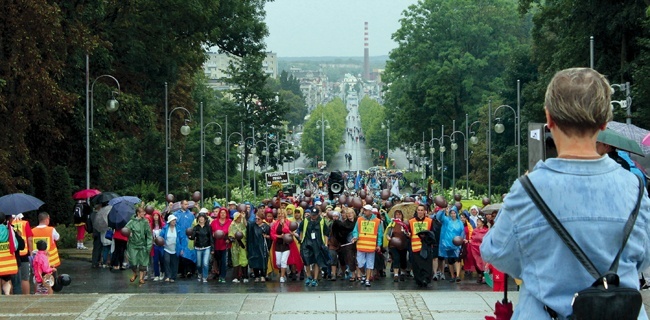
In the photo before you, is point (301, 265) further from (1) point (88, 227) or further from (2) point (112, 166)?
(2) point (112, 166)

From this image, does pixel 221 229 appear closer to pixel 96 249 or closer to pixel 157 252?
pixel 157 252

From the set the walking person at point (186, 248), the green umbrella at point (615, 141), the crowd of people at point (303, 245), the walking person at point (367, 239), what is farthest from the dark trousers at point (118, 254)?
the green umbrella at point (615, 141)

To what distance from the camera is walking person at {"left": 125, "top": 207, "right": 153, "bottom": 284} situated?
23609mm

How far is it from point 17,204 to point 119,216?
3527 mm

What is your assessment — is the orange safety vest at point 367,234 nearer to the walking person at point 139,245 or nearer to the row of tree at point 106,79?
the walking person at point 139,245

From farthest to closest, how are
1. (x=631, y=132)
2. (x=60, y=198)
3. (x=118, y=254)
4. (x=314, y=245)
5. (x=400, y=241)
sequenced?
(x=60, y=198), (x=118, y=254), (x=314, y=245), (x=400, y=241), (x=631, y=132)

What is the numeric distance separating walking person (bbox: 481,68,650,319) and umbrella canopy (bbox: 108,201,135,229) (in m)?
23.0

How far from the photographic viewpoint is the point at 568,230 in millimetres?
3775

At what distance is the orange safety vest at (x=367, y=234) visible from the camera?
23469mm

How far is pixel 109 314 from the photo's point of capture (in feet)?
47.2

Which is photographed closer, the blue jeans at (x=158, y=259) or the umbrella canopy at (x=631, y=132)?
the umbrella canopy at (x=631, y=132)

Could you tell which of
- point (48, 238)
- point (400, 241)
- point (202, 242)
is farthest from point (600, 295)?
point (202, 242)

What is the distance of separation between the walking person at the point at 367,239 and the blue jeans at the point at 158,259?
3790 millimetres

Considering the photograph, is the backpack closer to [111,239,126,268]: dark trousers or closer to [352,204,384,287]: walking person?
[111,239,126,268]: dark trousers
